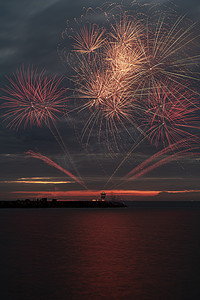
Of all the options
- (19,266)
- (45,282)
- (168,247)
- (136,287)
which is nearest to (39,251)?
(19,266)

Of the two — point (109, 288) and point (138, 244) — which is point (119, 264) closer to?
point (109, 288)

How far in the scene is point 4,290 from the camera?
26953mm

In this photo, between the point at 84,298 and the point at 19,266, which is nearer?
the point at 84,298

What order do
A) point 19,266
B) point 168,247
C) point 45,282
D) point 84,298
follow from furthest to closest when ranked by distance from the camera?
point 168,247 → point 19,266 → point 45,282 → point 84,298

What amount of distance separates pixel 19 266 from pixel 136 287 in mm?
13093

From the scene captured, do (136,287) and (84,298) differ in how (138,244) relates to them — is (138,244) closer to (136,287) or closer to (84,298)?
(136,287)

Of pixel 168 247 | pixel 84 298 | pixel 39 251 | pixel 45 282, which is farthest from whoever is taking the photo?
pixel 168 247

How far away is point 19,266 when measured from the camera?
37.1 meters

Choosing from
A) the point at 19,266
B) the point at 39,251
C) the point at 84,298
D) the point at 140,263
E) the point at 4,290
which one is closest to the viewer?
the point at 84,298

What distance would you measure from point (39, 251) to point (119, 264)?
13.6 m

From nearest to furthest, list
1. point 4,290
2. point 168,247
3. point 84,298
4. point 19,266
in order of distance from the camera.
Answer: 1. point 84,298
2. point 4,290
3. point 19,266
4. point 168,247

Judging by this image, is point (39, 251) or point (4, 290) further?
point (39, 251)

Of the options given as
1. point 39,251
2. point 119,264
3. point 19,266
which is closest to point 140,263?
point 119,264

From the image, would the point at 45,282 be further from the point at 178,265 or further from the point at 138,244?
the point at 138,244
